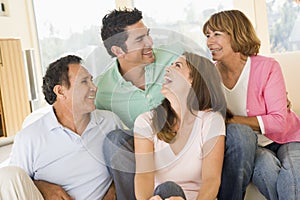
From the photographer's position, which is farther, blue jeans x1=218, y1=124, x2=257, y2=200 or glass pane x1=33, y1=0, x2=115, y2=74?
glass pane x1=33, y1=0, x2=115, y2=74

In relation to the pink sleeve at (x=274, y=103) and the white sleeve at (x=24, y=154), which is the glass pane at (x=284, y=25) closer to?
the pink sleeve at (x=274, y=103)

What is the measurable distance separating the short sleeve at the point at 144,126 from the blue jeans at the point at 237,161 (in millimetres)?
269

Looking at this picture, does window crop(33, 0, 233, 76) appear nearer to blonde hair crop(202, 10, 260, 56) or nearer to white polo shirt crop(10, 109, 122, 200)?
blonde hair crop(202, 10, 260, 56)

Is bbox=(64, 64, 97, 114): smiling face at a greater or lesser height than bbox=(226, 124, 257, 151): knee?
greater

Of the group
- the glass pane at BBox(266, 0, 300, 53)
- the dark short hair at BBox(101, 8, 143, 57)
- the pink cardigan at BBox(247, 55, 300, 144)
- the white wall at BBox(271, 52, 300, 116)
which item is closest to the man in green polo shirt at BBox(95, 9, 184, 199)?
the dark short hair at BBox(101, 8, 143, 57)

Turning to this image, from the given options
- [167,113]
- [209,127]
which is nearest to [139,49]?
[167,113]

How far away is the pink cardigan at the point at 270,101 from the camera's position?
155 cm

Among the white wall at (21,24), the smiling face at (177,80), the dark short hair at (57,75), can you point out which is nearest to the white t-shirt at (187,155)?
the smiling face at (177,80)

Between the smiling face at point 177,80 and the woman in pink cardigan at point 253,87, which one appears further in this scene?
the woman in pink cardigan at point 253,87

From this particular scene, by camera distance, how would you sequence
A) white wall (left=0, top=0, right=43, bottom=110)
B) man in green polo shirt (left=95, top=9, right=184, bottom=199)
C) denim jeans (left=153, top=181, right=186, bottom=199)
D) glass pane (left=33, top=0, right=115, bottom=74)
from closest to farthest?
denim jeans (left=153, top=181, right=186, bottom=199), man in green polo shirt (left=95, top=9, right=184, bottom=199), white wall (left=0, top=0, right=43, bottom=110), glass pane (left=33, top=0, right=115, bottom=74)

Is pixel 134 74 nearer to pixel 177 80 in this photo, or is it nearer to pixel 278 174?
pixel 177 80

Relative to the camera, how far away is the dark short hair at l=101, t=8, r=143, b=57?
61.7 inches

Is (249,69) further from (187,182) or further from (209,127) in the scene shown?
(187,182)

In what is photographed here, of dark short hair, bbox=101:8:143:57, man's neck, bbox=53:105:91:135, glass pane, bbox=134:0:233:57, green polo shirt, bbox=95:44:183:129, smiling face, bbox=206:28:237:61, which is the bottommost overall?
man's neck, bbox=53:105:91:135
